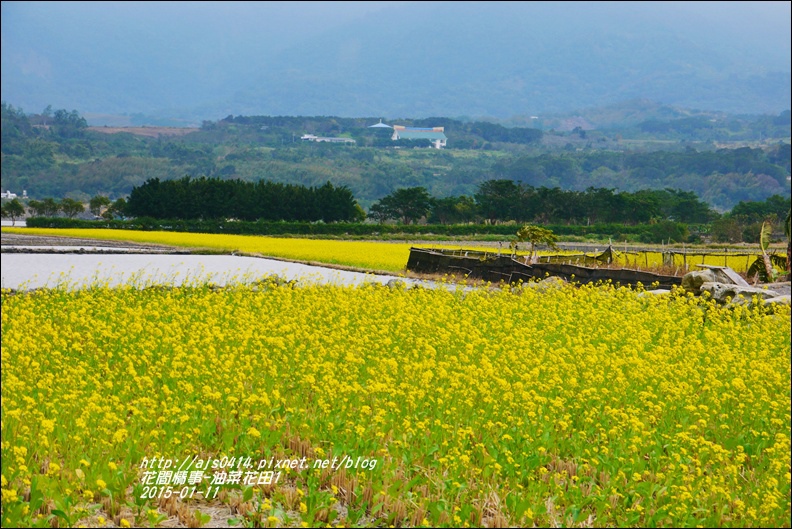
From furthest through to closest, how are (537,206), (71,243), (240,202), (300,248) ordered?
1. (240,202)
2. (537,206)
3. (71,243)
4. (300,248)

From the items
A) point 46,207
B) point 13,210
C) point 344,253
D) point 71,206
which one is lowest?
point 344,253

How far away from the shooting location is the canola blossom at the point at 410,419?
303 inches

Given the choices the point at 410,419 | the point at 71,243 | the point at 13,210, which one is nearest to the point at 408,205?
the point at 71,243

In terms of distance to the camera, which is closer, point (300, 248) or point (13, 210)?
point (300, 248)

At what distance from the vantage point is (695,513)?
7.79m

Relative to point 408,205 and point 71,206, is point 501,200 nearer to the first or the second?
point 408,205

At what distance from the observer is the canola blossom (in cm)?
770

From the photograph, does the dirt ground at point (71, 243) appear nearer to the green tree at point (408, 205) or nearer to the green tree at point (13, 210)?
the green tree at point (408, 205)

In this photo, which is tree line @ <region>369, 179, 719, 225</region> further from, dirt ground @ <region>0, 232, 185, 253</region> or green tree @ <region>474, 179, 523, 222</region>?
dirt ground @ <region>0, 232, 185, 253</region>

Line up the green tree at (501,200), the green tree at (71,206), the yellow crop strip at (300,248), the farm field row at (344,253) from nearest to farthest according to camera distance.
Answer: the farm field row at (344,253) < the yellow crop strip at (300,248) < the green tree at (501,200) < the green tree at (71,206)

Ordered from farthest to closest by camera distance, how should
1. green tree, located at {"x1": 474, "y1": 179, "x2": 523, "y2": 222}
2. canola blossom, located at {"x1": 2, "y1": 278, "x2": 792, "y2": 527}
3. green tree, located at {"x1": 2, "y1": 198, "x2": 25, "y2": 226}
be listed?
Answer: green tree, located at {"x1": 2, "y1": 198, "x2": 25, "y2": 226}
green tree, located at {"x1": 474, "y1": 179, "x2": 523, "y2": 222}
canola blossom, located at {"x1": 2, "y1": 278, "x2": 792, "y2": 527}

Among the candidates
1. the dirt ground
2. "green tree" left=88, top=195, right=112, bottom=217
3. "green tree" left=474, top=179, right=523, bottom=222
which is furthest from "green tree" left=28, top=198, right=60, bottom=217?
"green tree" left=474, top=179, right=523, bottom=222

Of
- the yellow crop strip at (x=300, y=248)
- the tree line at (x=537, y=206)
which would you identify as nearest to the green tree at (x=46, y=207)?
the yellow crop strip at (x=300, y=248)

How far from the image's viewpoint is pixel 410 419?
9.19 meters
